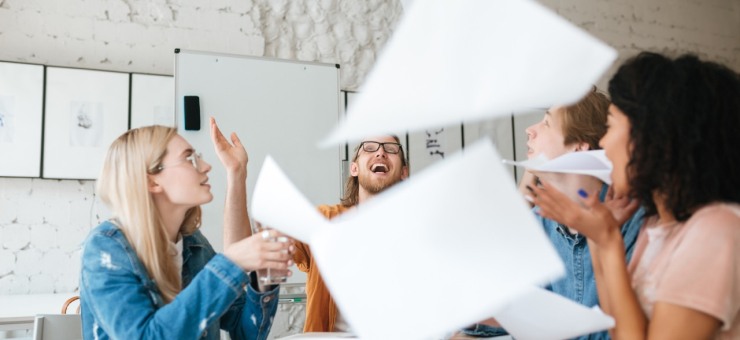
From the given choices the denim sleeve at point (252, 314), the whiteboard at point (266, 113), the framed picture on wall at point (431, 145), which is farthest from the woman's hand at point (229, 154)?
the framed picture on wall at point (431, 145)

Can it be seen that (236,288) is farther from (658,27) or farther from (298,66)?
(658,27)

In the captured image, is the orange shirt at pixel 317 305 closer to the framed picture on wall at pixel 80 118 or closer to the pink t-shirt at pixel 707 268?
the pink t-shirt at pixel 707 268

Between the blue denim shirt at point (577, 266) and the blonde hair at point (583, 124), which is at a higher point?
the blonde hair at point (583, 124)

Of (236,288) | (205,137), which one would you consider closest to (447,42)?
(236,288)

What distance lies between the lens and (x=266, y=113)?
9.65 feet

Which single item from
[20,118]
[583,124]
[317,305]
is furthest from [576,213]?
[20,118]

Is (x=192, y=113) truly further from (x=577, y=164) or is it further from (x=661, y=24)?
(x=661, y=24)

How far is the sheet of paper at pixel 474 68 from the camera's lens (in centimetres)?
35

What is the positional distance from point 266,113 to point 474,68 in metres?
2.67

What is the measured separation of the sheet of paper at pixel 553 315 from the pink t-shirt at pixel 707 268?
0.19 m

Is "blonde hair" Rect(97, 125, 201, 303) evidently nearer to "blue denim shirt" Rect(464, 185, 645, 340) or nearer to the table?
"blue denim shirt" Rect(464, 185, 645, 340)

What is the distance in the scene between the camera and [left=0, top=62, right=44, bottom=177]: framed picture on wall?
2723mm

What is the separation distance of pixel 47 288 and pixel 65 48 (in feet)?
3.86

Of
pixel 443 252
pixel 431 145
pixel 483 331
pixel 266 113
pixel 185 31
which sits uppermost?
pixel 185 31
